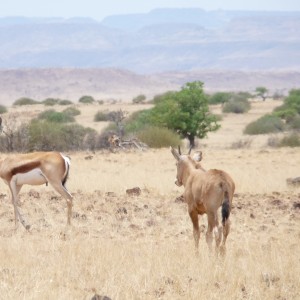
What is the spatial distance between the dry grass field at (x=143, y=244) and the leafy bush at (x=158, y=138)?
39.9ft

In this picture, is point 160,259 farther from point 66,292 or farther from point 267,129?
point 267,129

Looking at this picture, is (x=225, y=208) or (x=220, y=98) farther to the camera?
(x=220, y=98)

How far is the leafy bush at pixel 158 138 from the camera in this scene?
33.8 metres

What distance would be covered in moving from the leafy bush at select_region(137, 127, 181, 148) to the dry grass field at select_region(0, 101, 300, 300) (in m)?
12.2

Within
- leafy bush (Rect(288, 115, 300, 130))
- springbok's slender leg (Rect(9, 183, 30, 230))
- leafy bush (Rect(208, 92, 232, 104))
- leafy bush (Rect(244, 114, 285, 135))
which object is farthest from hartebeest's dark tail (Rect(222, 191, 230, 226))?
leafy bush (Rect(208, 92, 232, 104))

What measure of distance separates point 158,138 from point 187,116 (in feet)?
9.86

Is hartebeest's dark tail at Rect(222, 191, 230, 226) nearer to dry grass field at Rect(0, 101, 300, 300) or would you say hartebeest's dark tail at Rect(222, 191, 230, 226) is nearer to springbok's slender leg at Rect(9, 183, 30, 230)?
dry grass field at Rect(0, 101, 300, 300)

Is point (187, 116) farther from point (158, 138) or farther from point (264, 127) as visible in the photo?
point (264, 127)

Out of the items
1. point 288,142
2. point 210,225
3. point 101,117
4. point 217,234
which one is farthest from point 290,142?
point 217,234

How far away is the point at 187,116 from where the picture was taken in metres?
36.4

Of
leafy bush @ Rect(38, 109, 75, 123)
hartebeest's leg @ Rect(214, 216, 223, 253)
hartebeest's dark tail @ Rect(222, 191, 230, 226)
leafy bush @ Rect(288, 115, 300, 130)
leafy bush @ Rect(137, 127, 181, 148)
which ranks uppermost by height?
hartebeest's dark tail @ Rect(222, 191, 230, 226)

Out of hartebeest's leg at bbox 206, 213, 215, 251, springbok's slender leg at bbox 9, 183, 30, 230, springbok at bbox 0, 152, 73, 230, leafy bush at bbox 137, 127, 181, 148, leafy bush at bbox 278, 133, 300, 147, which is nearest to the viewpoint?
hartebeest's leg at bbox 206, 213, 215, 251

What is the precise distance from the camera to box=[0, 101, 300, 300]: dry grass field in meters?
7.90

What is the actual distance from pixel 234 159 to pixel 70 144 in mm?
9586
